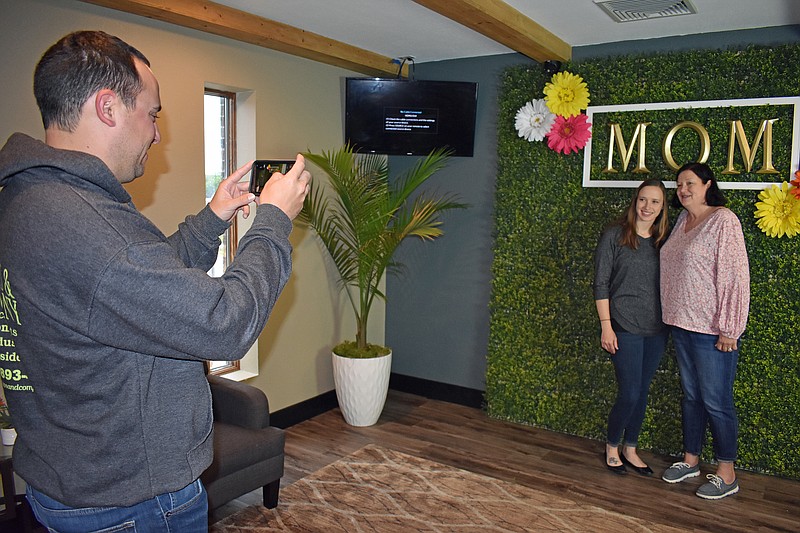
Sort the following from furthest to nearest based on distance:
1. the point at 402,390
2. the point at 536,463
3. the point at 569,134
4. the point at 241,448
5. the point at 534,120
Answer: the point at 402,390 < the point at 534,120 < the point at 569,134 < the point at 536,463 < the point at 241,448

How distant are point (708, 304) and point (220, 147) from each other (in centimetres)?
294

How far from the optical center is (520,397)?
4562 mm

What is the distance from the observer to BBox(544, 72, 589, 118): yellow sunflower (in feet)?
13.6

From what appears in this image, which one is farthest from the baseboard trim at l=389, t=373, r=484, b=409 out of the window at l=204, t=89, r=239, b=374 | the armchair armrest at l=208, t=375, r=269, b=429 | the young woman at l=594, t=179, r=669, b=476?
the armchair armrest at l=208, t=375, r=269, b=429

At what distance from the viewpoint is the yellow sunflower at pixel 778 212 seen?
3.58m

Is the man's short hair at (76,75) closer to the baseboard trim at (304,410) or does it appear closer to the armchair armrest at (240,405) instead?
the armchair armrest at (240,405)

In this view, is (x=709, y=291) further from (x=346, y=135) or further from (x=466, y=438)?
(x=346, y=135)

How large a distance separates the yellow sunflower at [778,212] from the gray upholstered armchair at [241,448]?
282cm

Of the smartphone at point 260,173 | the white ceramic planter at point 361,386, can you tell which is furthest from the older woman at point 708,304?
the smartphone at point 260,173

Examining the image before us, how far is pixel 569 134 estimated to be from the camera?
4215 mm

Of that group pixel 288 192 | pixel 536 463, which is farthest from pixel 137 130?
pixel 536 463

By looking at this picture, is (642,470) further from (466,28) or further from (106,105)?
(106,105)

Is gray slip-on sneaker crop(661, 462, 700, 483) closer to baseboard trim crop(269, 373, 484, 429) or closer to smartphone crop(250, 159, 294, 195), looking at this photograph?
baseboard trim crop(269, 373, 484, 429)

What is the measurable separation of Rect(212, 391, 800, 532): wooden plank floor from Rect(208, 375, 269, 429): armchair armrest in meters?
0.43
